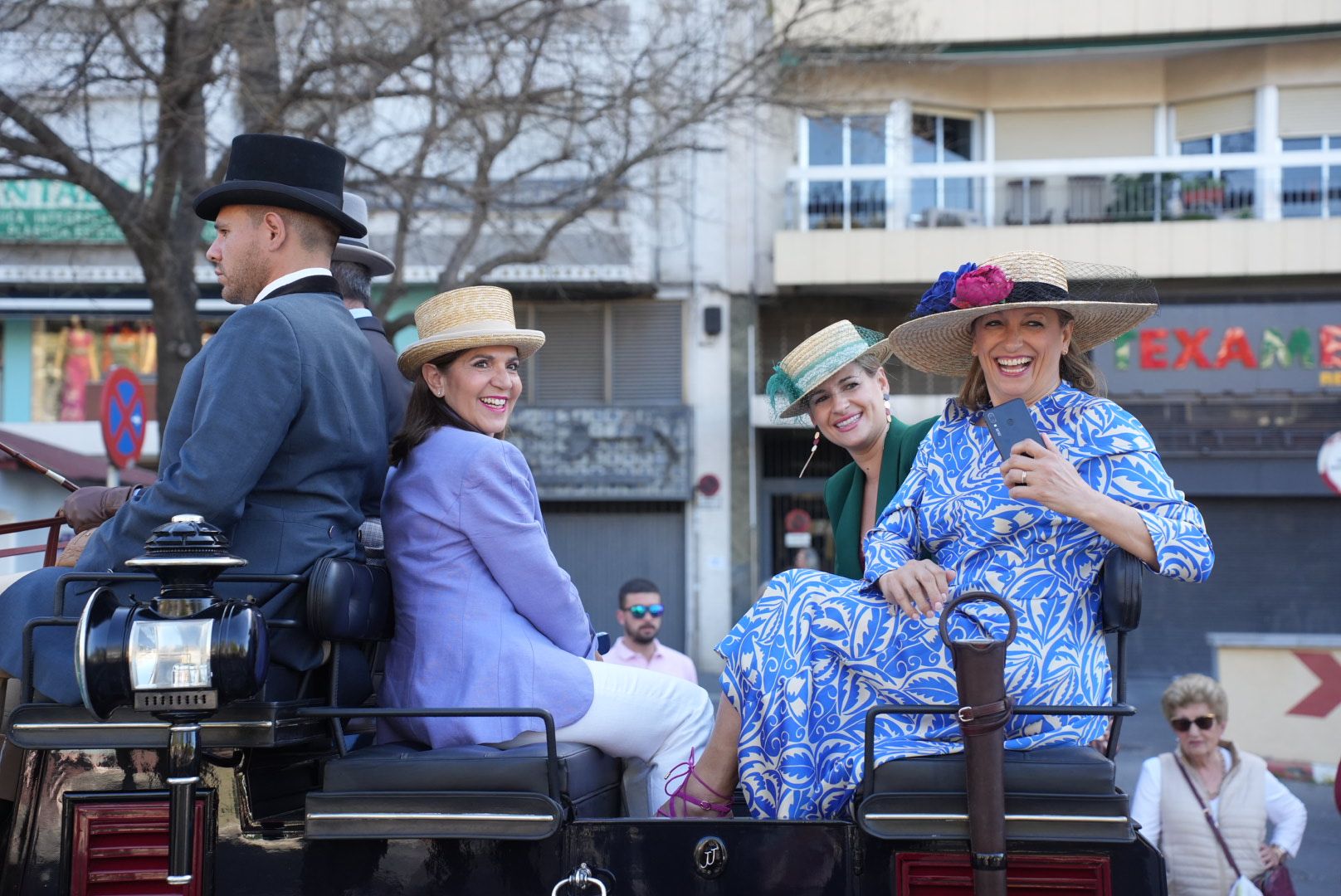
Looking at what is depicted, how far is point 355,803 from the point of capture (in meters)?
3.06

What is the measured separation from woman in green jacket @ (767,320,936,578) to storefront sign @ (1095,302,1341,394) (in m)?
14.7

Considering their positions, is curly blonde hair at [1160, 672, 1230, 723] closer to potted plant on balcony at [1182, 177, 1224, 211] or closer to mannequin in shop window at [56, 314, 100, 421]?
potted plant on balcony at [1182, 177, 1224, 211]

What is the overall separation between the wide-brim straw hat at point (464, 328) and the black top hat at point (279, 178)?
354mm

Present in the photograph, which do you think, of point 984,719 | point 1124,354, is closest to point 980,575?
point 984,719

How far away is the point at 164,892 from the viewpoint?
311 centimetres

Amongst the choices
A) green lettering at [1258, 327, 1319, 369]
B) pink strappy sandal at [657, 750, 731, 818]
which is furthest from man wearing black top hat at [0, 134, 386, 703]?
green lettering at [1258, 327, 1319, 369]

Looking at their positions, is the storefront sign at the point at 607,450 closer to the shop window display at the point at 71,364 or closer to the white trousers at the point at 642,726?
the shop window display at the point at 71,364

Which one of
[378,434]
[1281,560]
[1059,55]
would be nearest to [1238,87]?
[1059,55]

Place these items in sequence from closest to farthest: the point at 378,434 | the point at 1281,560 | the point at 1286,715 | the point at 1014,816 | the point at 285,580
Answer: the point at 1014,816 < the point at 285,580 < the point at 378,434 < the point at 1286,715 < the point at 1281,560

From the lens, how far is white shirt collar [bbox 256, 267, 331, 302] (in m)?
3.53

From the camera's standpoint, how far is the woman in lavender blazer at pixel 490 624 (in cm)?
338

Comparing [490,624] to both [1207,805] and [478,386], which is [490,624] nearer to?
[478,386]

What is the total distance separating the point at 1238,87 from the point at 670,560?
9802 mm

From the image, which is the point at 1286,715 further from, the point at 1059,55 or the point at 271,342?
the point at 1059,55
